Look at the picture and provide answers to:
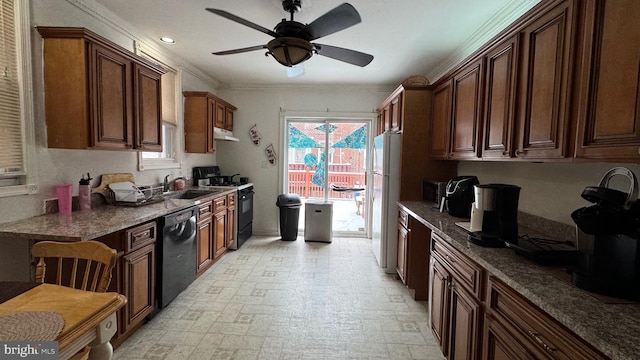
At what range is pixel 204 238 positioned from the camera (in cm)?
327

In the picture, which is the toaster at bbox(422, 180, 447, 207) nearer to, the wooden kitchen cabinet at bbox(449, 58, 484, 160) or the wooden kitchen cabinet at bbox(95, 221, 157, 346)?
the wooden kitchen cabinet at bbox(449, 58, 484, 160)

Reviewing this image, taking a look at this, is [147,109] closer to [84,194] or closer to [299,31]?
[84,194]

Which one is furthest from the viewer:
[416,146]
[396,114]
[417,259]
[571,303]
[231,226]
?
[231,226]

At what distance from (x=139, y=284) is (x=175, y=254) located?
428mm

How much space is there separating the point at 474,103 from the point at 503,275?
147 centimetres

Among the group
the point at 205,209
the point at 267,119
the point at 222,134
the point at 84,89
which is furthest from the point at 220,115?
the point at 84,89

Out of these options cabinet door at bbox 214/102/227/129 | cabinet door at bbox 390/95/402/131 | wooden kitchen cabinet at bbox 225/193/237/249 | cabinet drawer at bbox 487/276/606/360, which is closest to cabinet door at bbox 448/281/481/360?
cabinet drawer at bbox 487/276/606/360

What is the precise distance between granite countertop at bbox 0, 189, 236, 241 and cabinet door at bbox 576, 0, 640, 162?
2552mm

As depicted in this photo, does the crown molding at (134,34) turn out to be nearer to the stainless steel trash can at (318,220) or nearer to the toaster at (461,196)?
the stainless steel trash can at (318,220)

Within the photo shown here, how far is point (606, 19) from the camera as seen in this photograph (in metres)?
1.13

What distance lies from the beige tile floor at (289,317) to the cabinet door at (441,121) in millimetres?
1514

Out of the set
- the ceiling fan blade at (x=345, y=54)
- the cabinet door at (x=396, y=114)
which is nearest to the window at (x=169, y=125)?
the ceiling fan blade at (x=345, y=54)

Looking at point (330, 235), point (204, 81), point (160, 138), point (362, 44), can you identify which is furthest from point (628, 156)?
point (204, 81)

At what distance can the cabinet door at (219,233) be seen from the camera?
11.6 feet
